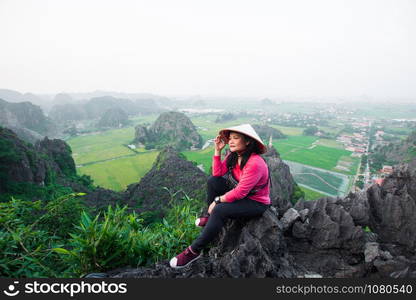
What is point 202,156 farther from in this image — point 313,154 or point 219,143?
point 219,143

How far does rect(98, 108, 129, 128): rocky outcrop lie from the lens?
74438 mm

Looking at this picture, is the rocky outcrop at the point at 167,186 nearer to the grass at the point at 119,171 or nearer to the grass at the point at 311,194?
the grass at the point at 119,171

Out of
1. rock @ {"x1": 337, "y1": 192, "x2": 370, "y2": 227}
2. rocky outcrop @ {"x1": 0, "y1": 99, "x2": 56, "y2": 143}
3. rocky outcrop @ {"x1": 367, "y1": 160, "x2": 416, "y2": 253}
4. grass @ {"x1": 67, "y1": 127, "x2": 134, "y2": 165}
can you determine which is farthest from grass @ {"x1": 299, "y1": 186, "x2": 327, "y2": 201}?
rocky outcrop @ {"x1": 0, "y1": 99, "x2": 56, "y2": 143}

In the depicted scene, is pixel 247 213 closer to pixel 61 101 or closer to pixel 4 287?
pixel 4 287

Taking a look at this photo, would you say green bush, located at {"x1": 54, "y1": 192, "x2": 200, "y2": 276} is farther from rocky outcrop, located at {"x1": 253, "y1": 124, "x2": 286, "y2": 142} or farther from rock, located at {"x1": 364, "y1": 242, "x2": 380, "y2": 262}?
rocky outcrop, located at {"x1": 253, "y1": 124, "x2": 286, "y2": 142}

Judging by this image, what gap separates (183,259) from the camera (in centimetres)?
203

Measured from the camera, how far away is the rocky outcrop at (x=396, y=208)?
304cm

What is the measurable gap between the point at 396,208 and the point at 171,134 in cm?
5141

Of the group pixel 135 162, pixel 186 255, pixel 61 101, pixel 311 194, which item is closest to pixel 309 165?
pixel 311 194

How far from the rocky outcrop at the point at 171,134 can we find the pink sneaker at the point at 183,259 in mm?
46609

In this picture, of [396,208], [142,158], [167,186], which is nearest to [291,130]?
[142,158]

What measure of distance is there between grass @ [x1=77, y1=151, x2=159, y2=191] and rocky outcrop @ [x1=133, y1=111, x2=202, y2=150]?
951cm

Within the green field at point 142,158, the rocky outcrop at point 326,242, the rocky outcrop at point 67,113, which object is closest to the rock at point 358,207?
the rocky outcrop at point 326,242

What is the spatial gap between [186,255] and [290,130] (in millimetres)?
64738
